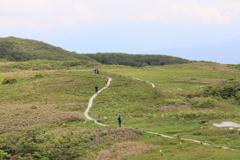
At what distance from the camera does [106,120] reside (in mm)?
39406

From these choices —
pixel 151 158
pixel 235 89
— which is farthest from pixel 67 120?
pixel 235 89

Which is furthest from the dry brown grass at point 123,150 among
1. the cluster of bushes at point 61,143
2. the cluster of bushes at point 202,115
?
A: the cluster of bushes at point 202,115

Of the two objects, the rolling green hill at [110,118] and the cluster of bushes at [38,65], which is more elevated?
the cluster of bushes at [38,65]

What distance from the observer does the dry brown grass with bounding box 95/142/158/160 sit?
25.2m

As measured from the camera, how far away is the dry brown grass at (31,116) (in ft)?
123

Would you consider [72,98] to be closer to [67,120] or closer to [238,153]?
[67,120]

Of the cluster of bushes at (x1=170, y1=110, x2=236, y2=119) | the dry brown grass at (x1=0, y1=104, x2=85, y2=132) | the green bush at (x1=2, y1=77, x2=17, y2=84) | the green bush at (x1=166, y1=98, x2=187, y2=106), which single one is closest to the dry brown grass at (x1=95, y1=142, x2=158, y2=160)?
the dry brown grass at (x1=0, y1=104, x2=85, y2=132)

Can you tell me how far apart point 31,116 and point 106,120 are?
11.2 m

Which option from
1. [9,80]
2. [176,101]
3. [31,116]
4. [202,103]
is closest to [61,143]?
[31,116]

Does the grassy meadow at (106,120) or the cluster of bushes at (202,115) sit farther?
the cluster of bushes at (202,115)

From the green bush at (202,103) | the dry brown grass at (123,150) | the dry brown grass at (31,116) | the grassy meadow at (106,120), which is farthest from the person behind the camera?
the green bush at (202,103)

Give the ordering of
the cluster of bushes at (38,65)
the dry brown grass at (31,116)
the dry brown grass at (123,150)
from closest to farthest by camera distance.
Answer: the dry brown grass at (123,150)
the dry brown grass at (31,116)
the cluster of bushes at (38,65)

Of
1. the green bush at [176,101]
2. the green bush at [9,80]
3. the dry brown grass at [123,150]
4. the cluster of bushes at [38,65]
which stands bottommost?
the dry brown grass at [123,150]

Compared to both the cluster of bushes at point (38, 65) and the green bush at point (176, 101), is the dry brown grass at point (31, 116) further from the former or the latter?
the cluster of bushes at point (38, 65)
